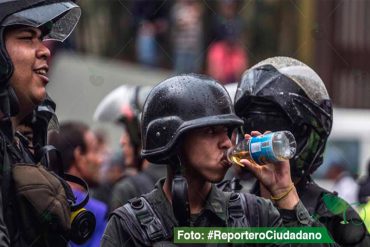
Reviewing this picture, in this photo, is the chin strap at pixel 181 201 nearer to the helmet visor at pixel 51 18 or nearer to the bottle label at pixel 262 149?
the bottle label at pixel 262 149

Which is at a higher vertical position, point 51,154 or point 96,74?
point 51,154

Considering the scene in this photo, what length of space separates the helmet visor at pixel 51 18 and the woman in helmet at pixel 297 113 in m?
0.93

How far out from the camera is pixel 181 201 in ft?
14.8

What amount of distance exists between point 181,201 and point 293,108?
1.05m

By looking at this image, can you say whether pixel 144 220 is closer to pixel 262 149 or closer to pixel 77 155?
pixel 262 149

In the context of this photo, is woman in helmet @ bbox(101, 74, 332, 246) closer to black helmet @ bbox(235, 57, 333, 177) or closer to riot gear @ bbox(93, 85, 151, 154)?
black helmet @ bbox(235, 57, 333, 177)

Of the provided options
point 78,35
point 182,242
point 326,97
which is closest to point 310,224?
point 182,242

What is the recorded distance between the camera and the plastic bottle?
4.54 m

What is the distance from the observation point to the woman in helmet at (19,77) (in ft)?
14.4

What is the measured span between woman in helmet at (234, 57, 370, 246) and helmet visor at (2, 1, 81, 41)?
0.93m

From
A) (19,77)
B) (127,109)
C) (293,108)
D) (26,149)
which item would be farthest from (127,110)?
(19,77)

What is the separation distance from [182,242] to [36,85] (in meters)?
0.78

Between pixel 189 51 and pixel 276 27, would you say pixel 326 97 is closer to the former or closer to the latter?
pixel 189 51

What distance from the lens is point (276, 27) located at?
687 inches
